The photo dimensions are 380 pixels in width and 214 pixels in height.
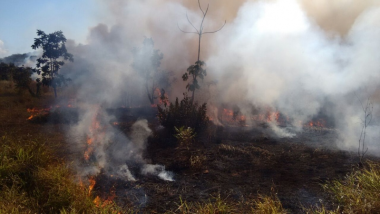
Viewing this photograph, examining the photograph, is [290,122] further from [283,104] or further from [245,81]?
[245,81]

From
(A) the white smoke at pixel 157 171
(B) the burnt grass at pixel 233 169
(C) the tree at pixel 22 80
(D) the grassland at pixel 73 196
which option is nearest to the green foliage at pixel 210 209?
(D) the grassland at pixel 73 196

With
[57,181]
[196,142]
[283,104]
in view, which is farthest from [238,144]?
[283,104]

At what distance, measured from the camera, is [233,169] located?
710 centimetres

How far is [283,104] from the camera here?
1655cm

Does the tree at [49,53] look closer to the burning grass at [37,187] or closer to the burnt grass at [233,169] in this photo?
the burnt grass at [233,169]

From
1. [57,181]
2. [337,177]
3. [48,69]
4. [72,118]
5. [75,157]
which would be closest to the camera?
[57,181]

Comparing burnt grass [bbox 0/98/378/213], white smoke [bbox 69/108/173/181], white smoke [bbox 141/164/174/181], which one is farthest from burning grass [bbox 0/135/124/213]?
white smoke [bbox 141/164/174/181]

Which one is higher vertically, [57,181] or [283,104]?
[283,104]

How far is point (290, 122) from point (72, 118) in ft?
44.3

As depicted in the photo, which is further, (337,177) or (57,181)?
(337,177)

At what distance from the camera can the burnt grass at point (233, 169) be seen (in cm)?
531

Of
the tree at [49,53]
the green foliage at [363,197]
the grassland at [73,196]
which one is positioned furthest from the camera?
the tree at [49,53]

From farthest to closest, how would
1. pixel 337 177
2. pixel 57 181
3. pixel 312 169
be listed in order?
pixel 312 169
pixel 337 177
pixel 57 181

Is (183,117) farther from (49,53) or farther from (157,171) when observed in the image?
(49,53)
